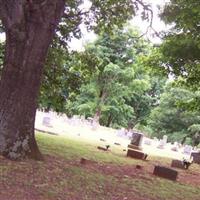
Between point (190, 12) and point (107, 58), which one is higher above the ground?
point (107, 58)

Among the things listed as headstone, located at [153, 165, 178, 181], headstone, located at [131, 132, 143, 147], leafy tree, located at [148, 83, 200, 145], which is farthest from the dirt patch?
leafy tree, located at [148, 83, 200, 145]

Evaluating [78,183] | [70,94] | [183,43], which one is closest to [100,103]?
[70,94]

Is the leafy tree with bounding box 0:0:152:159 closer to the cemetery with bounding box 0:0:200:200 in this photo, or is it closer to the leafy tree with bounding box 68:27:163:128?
the cemetery with bounding box 0:0:200:200

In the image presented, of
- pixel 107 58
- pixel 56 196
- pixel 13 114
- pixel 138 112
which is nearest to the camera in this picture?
pixel 56 196

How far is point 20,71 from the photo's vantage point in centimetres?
926

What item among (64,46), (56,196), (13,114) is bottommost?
(56,196)

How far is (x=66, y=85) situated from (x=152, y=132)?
124ft

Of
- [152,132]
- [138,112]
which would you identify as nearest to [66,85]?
[152,132]

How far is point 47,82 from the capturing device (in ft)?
54.8

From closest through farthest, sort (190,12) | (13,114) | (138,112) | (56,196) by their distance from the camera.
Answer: (56,196) → (13,114) → (190,12) → (138,112)

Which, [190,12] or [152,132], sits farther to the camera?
[152,132]

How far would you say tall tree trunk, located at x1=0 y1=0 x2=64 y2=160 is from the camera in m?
9.20

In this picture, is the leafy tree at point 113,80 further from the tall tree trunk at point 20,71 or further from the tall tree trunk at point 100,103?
the tall tree trunk at point 20,71

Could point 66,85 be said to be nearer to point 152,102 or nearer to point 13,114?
point 13,114
